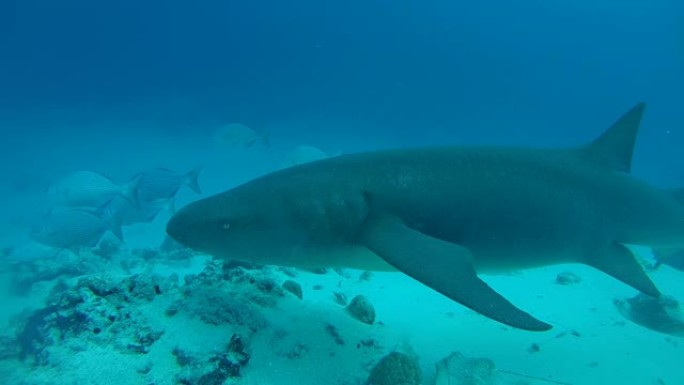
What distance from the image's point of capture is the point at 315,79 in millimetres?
56469

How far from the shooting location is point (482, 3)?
214 ft

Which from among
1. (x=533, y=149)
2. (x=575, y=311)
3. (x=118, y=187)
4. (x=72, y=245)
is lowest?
(x=575, y=311)

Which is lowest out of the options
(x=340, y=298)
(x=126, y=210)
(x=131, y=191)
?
(x=340, y=298)

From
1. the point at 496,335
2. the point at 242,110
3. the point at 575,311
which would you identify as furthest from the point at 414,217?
the point at 242,110

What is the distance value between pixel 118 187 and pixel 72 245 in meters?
2.05

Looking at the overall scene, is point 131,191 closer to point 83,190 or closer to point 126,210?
point 126,210

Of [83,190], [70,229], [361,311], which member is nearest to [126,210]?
[83,190]

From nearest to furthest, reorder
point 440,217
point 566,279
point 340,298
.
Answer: point 440,217, point 340,298, point 566,279

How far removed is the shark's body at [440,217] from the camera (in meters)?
2.77

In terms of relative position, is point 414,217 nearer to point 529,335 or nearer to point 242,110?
point 529,335

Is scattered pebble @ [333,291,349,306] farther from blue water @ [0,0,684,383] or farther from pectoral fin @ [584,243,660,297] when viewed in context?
blue water @ [0,0,684,383]

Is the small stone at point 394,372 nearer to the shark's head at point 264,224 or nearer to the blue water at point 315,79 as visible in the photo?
the shark's head at point 264,224

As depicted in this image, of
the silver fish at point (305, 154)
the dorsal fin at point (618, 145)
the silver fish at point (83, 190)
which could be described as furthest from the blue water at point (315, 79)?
the dorsal fin at point (618, 145)

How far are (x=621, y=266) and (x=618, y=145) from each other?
1271mm
